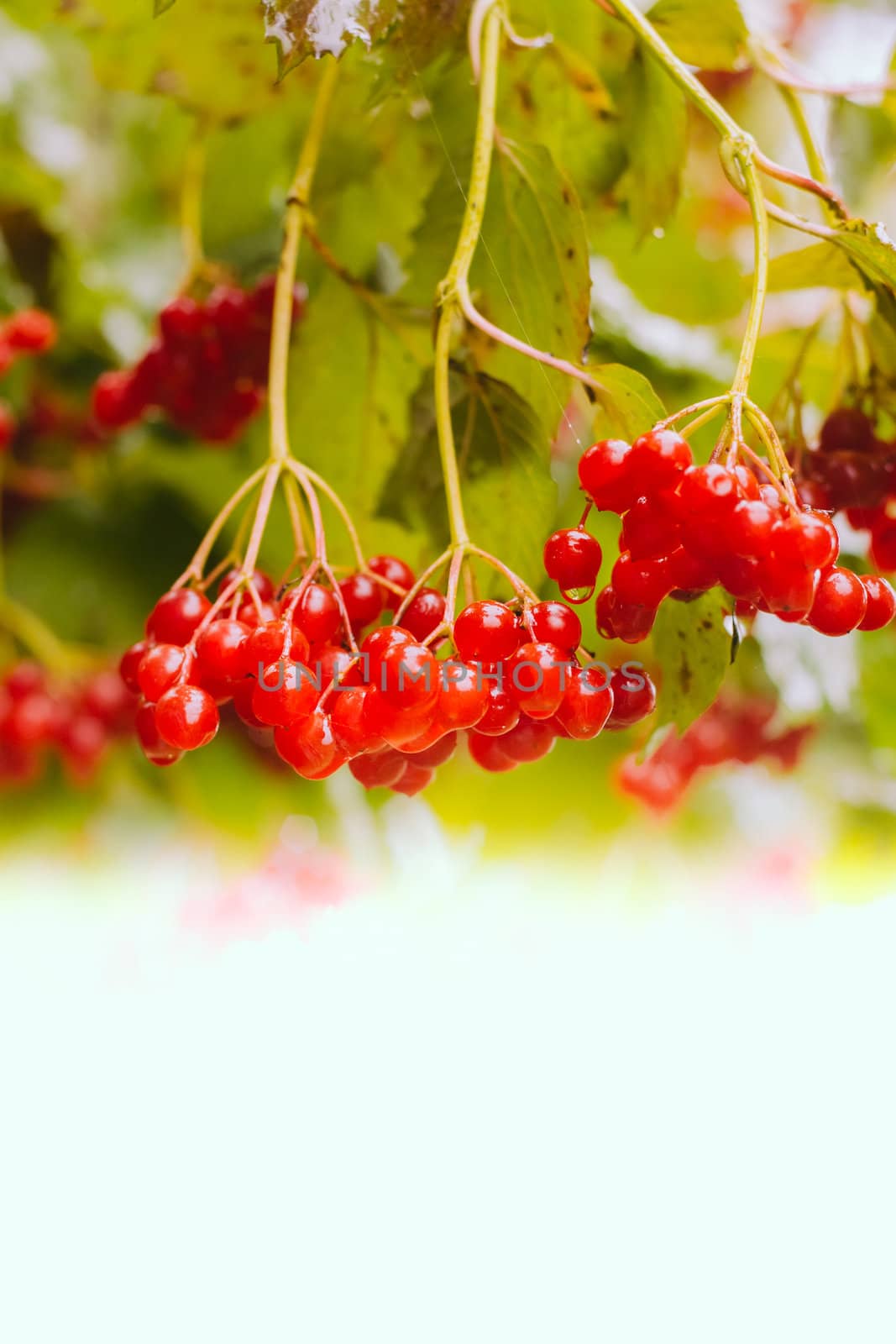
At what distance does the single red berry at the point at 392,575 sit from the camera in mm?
260

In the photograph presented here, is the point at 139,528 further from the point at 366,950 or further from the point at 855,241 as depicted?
the point at 855,241

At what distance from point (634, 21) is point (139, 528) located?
38cm

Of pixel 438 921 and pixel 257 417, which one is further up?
pixel 257 417

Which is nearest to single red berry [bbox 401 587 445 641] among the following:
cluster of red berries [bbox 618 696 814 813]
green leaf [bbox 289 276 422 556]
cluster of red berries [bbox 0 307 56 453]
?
green leaf [bbox 289 276 422 556]

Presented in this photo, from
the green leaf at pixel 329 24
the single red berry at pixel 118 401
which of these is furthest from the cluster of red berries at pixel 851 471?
the single red berry at pixel 118 401

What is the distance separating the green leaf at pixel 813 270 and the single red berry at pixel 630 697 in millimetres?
105

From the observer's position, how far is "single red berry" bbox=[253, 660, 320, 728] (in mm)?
219

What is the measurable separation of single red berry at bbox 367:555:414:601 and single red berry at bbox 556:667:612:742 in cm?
5

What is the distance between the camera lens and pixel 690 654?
0.26 metres

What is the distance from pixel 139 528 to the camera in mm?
584

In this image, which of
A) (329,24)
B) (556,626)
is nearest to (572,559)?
(556,626)

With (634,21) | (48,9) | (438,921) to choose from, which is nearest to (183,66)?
(48,9)

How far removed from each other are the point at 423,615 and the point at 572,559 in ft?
0.11

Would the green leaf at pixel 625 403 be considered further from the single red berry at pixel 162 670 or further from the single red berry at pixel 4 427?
the single red berry at pixel 4 427
